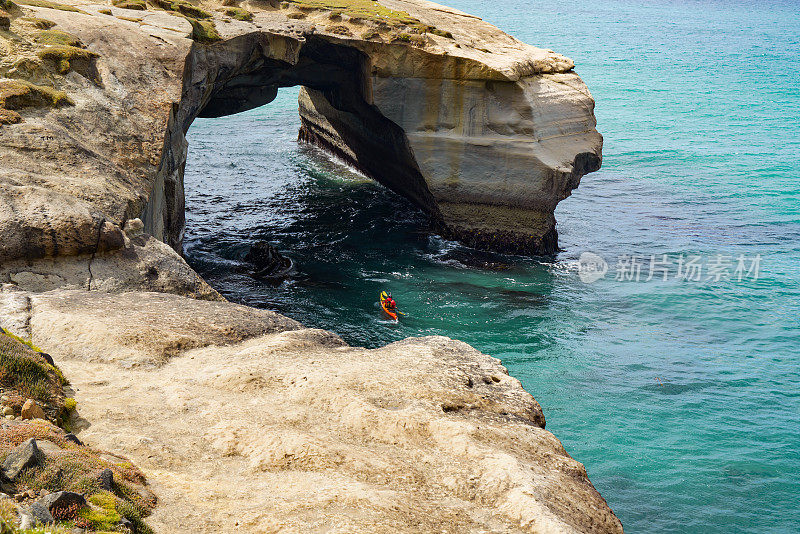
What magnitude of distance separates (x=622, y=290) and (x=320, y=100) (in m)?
21.9

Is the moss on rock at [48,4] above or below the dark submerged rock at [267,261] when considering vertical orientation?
above

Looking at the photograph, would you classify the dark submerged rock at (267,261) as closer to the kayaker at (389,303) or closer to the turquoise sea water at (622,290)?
the turquoise sea water at (622,290)

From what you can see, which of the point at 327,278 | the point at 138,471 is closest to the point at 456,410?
the point at 138,471

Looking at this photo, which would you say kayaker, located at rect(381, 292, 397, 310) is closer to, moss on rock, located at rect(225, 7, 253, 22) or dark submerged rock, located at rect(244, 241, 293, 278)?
dark submerged rock, located at rect(244, 241, 293, 278)

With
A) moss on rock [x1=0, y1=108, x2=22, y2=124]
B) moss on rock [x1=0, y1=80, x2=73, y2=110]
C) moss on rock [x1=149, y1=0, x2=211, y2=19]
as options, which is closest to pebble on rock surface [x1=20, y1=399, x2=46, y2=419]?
moss on rock [x1=0, y1=108, x2=22, y2=124]

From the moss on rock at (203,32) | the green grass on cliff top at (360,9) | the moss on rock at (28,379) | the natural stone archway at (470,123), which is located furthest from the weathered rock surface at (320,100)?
the moss on rock at (28,379)

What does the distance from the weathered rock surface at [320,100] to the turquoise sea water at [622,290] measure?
2832 mm

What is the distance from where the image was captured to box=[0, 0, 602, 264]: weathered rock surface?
15477 mm

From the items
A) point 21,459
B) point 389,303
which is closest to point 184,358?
point 21,459

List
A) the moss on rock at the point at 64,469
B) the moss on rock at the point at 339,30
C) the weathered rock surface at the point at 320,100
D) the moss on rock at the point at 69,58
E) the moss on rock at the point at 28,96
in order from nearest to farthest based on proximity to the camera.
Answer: the moss on rock at the point at 64,469
the weathered rock surface at the point at 320,100
the moss on rock at the point at 28,96
the moss on rock at the point at 69,58
the moss on rock at the point at 339,30

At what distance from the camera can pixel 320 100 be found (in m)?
41.5

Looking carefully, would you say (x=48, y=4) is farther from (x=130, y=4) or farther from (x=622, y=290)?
(x=622, y=290)

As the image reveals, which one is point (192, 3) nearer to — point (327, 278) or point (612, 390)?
point (327, 278)

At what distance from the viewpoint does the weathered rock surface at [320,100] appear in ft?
50.8
